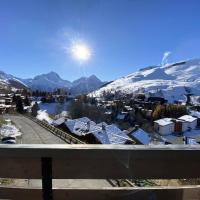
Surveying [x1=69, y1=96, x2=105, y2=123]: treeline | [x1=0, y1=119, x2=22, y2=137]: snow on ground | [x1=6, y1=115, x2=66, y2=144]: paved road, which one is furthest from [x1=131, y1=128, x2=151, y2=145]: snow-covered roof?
[x1=69, y1=96, x2=105, y2=123]: treeline

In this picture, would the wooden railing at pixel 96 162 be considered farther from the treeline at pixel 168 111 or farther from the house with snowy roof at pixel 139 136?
the treeline at pixel 168 111

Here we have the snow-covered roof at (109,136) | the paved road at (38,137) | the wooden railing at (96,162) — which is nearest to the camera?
the wooden railing at (96,162)

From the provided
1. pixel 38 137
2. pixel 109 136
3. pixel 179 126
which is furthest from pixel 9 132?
pixel 179 126

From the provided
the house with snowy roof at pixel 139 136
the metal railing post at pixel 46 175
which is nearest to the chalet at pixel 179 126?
the house with snowy roof at pixel 139 136

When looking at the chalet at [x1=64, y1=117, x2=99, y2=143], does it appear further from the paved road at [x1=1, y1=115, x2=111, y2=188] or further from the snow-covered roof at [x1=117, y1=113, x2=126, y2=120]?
the snow-covered roof at [x1=117, y1=113, x2=126, y2=120]

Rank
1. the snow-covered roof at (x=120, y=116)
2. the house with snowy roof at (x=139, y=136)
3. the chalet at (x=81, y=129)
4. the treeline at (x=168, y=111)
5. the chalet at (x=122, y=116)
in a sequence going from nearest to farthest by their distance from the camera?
the chalet at (x=81, y=129)
the house with snowy roof at (x=139, y=136)
the chalet at (x=122, y=116)
the snow-covered roof at (x=120, y=116)
the treeline at (x=168, y=111)

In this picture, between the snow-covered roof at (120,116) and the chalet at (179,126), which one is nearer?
the chalet at (179,126)

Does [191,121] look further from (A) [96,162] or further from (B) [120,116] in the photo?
(A) [96,162]

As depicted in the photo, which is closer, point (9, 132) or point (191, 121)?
point (9, 132)

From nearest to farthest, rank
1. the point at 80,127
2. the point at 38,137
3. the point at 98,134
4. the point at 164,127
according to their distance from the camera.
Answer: the point at 38,137 < the point at 98,134 < the point at 80,127 < the point at 164,127

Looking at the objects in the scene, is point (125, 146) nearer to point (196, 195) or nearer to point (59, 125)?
point (196, 195)

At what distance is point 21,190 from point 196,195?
1326mm

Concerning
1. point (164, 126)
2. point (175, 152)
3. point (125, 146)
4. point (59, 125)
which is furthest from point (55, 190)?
point (164, 126)

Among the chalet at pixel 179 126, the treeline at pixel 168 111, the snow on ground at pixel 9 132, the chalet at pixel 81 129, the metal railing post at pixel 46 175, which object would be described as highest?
the metal railing post at pixel 46 175
